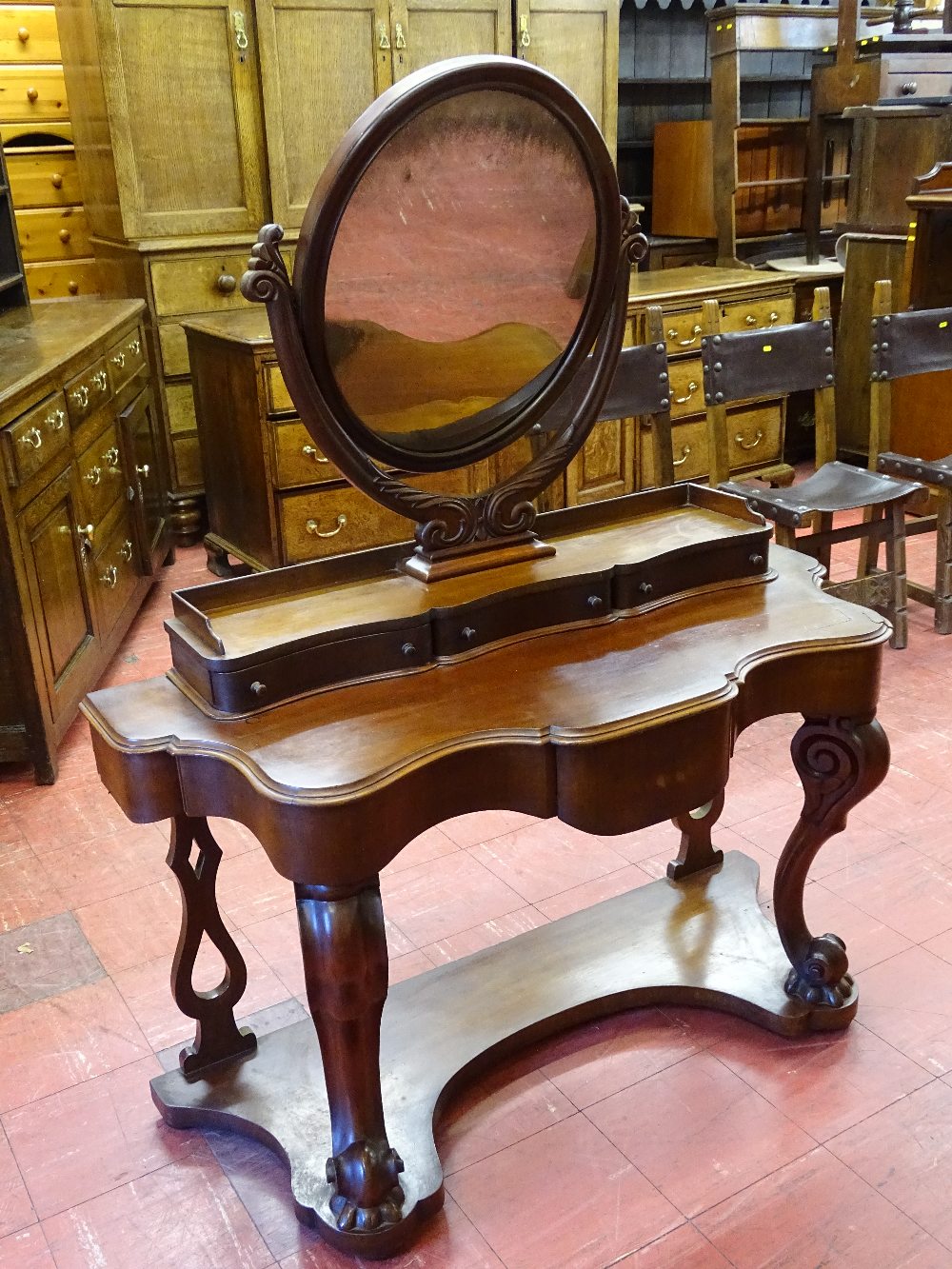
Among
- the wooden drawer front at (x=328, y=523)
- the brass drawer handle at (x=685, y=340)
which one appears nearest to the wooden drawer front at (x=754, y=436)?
the brass drawer handle at (x=685, y=340)

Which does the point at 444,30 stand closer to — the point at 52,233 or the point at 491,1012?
the point at 52,233

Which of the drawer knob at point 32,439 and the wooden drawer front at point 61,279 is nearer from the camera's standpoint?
the drawer knob at point 32,439

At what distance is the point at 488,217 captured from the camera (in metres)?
1.57

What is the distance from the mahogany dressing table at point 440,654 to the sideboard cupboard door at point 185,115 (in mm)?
3030

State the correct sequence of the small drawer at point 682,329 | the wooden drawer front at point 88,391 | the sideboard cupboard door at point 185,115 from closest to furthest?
the wooden drawer front at point 88,391
the sideboard cupboard door at point 185,115
the small drawer at point 682,329

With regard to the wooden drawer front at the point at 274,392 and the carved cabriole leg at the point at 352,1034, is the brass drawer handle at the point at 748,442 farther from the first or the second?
the carved cabriole leg at the point at 352,1034

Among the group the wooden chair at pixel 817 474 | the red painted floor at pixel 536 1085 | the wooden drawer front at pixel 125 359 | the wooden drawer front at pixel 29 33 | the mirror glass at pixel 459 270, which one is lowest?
the red painted floor at pixel 536 1085

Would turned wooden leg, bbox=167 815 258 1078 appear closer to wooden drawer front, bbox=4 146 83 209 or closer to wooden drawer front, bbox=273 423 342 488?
wooden drawer front, bbox=273 423 342 488

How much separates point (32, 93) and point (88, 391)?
1993 mm

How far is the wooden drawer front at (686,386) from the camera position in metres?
4.66

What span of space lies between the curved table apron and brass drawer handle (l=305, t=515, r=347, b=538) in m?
2.11

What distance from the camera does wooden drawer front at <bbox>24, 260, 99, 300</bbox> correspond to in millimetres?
4832

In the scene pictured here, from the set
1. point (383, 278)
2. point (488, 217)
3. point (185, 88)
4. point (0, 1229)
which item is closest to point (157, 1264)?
point (0, 1229)

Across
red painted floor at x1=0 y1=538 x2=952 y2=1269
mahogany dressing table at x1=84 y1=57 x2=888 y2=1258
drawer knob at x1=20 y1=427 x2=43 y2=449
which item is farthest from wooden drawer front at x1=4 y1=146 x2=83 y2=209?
mahogany dressing table at x1=84 y1=57 x2=888 y2=1258
